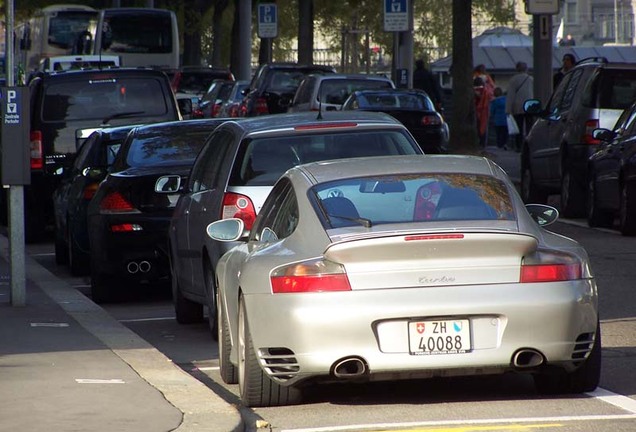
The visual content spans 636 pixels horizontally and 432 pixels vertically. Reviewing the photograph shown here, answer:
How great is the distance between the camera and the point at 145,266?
13797 mm

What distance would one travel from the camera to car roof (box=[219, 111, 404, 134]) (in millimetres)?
11125

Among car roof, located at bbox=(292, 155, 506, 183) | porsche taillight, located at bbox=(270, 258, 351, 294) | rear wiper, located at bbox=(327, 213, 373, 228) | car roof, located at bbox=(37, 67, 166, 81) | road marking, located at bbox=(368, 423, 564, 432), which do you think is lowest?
road marking, located at bbox=(368, 423, 564, 432)

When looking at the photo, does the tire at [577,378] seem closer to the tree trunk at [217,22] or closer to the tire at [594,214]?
the tire at [594,214]

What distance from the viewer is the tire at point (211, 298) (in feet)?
36.0

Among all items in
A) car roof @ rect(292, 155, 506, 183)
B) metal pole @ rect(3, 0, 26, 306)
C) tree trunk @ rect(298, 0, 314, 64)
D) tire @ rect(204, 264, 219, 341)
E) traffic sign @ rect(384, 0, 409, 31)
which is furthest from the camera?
tree trunk @ rect(298, 0, 314, 64)

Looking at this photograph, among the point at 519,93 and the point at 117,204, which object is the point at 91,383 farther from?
the point at 519,93

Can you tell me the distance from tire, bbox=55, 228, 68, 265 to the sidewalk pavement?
5.31 m

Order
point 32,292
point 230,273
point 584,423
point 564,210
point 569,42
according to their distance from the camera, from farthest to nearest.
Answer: point 569,42 < point 564,210 < point 32,292 < point 230,273 < point 584,423

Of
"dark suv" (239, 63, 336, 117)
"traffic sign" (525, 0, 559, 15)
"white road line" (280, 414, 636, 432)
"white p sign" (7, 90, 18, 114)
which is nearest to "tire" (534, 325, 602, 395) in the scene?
"white road line" (280, 414, 636, 432)

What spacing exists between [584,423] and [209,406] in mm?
1895

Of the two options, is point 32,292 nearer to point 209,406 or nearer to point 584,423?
point 209,406

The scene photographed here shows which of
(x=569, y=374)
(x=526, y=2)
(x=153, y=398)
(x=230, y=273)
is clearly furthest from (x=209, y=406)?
(x=526, y=2)

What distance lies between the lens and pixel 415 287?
7.65 m

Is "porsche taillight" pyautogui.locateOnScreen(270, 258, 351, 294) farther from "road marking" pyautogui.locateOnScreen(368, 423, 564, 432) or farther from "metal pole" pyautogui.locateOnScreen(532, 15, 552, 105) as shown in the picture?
"metal pole" pyautogui.locateOnScreen(532, 15, 552, 105)
